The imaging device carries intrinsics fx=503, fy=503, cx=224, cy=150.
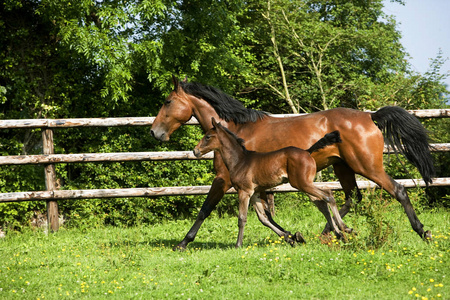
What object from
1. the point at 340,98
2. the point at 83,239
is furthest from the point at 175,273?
the point at 340,98

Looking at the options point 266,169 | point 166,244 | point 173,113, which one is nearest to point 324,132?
point 266,169

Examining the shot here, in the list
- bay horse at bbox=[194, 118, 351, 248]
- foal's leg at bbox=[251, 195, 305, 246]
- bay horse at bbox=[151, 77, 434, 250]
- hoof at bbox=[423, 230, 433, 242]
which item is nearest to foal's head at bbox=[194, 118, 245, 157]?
bay horse at bbox=[194, 118, 351, 248]

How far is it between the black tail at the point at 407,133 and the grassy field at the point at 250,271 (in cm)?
95

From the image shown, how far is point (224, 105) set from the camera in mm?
7047

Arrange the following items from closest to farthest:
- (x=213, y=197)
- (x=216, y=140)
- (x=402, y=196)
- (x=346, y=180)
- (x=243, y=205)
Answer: (x=243, y=205), (x=402, y=196), (x=216, y=140), (x=213, y=197), (x=346, y=180)

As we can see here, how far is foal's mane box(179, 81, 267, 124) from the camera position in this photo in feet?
22.9

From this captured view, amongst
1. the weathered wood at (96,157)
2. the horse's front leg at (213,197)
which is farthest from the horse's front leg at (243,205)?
the weathered wood at (96,157)

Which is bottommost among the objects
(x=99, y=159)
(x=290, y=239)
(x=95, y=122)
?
(x=290, y=239)

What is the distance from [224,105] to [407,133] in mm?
2486

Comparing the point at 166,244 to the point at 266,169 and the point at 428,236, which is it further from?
the point at 428,236

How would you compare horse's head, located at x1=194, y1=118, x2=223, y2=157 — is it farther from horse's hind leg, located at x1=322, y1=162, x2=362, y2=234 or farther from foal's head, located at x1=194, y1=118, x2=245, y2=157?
horse's hind leg, located at x1=322, y1=162, x2=362, y2=234

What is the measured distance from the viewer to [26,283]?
5.39 meters

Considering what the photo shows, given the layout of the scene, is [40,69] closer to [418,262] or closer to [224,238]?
[224,238]

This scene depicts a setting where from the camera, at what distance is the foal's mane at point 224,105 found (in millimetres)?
6980
